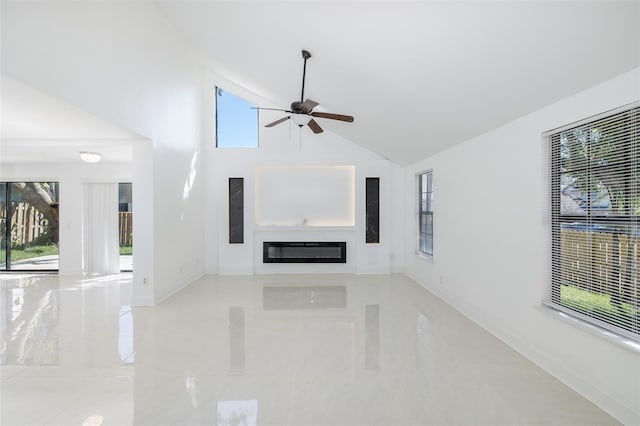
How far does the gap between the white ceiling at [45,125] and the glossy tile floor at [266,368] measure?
2.39 m

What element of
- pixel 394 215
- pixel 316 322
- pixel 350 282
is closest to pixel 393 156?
pixel 394 215

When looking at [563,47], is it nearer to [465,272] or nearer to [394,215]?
[465,272]

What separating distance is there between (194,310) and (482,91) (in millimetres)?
4483

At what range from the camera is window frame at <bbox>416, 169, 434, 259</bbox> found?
255 inches

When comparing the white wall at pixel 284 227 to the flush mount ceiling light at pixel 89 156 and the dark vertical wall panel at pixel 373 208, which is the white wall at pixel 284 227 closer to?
the dark vertical wall panel at pixel 373 208

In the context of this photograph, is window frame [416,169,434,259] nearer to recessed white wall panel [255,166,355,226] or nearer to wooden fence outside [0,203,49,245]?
recessed white wall panel [255,166,355,226]

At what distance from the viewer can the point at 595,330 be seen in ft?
8.23

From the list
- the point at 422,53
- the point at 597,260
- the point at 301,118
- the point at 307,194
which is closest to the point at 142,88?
the point at 301,118

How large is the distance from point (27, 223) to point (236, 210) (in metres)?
4.83

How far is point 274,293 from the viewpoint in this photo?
5.93 meters

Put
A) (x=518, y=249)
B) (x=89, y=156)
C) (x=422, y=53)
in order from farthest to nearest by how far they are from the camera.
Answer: (x=89, y=156), (x=518, y=249), (x=422, y=53)

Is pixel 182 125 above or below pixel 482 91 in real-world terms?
above

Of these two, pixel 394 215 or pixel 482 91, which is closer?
pixel 482 91

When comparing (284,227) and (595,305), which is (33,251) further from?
(595,305)
